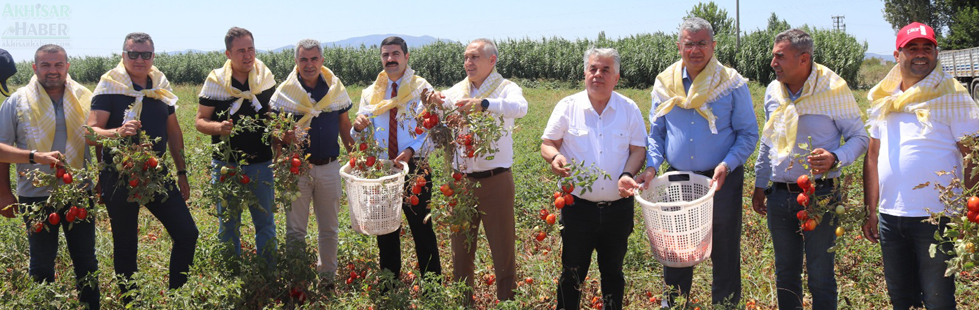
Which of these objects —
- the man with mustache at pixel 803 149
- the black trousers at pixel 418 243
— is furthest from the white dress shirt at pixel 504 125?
the man with mustache at pixel 803 149

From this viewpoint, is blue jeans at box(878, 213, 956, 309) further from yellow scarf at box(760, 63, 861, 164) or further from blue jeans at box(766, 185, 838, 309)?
yellow scarf at box(760, 63, 861, 164)

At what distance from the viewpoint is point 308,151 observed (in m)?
4.16

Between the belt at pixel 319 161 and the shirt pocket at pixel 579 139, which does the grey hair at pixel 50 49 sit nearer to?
the belt at pixel 319 161

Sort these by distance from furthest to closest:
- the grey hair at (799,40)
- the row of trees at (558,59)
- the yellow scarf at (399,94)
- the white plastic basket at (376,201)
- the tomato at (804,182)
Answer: the row of trees at (558,59) → the yellow scarf at (399,94) → the white plastic basket at (376,201) → the grey hair at (799,40) → the tomato at (804,182)

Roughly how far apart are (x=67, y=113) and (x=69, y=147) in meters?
0.20

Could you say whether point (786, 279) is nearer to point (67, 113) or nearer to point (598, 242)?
point (598, 242)

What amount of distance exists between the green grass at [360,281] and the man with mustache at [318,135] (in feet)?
0.86

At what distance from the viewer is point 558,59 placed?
33.3m

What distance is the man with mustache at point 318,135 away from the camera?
13.3ft

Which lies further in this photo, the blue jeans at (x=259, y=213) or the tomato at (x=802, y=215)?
the blue jeans at (x=259, y=213)

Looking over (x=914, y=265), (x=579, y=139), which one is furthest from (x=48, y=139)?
(x=914, y=265)

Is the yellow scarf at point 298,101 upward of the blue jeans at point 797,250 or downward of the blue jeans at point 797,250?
upward

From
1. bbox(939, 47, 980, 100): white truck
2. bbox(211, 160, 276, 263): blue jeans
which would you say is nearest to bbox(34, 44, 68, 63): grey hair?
bbox(211, 160, 276, 263): blue jeans

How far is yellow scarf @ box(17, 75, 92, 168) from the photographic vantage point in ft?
12.2
